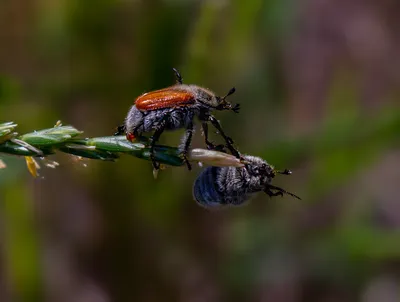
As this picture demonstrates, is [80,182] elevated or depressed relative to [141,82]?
depressed

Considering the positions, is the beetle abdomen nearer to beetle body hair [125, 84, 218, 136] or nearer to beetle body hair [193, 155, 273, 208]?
beetle body hair [193, 155, 273, 208]

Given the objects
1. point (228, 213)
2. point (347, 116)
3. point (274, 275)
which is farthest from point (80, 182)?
point (347, 116)

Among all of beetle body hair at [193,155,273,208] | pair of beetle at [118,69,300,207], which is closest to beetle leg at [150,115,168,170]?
pair of beetle at [118,69,300,207]

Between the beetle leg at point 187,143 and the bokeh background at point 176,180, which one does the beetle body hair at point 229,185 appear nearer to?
the beetle leg at point 187,143

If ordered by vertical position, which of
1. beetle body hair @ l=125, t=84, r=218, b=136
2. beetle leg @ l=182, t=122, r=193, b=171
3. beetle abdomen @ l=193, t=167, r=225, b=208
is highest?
beetle body hair @ l=125, t=84, r=218, b=136

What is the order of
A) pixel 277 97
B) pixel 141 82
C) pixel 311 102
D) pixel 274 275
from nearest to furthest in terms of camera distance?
pixel 141 82
pixel 274 275
pixel 277 97
pixel 311 102

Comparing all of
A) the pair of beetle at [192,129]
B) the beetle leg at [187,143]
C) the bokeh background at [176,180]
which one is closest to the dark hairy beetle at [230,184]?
the pair of beetle at [192,129]

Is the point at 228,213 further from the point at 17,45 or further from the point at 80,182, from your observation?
the point at 17,45
